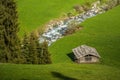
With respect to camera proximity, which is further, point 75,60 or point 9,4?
point 75,60

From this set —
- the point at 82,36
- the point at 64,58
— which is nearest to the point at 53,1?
the point at 82,36

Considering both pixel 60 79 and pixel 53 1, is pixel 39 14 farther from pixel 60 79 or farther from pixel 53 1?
pixel 60 79

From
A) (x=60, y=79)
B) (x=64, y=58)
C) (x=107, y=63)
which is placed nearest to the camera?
(x=60, y=79)

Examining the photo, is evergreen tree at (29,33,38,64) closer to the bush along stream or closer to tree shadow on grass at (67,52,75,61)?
tree shadow on grass at (67,52,75,61)

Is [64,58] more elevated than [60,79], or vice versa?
[64,58]

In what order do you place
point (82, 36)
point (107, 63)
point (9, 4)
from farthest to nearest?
point (82, 36), point (107, 63), point (9, 4)

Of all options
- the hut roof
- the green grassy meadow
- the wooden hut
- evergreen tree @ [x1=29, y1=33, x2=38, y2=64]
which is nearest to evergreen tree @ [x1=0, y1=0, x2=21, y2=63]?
evergreen tree @ [x1=29, y1=33, x2=38, y2=64]

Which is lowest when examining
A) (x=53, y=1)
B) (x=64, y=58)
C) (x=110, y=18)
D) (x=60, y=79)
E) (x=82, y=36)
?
(x=60, y=79)
